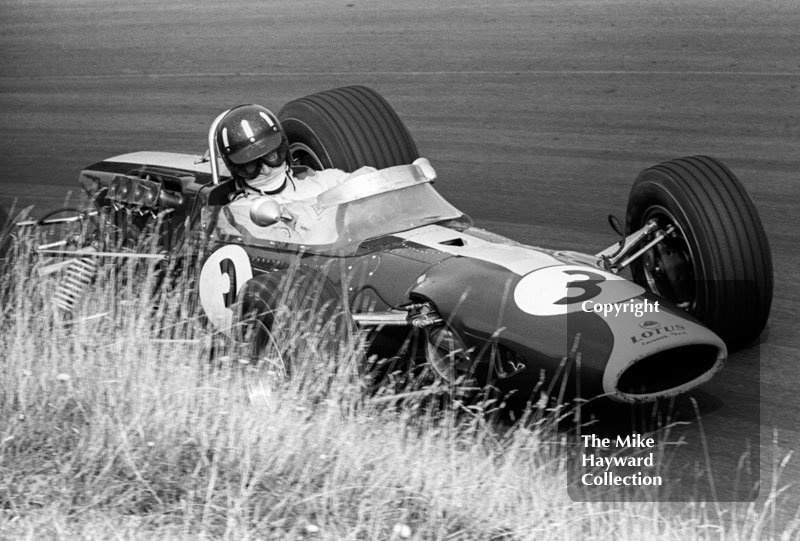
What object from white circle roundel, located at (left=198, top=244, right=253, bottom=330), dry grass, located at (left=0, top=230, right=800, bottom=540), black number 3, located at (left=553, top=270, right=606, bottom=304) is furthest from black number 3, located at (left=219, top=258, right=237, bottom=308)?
black number 3, located at (left=553, top=270, right=606, bottom=304)

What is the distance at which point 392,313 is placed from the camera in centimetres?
574

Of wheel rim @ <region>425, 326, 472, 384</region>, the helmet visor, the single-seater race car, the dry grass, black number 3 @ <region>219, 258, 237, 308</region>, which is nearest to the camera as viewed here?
the dry grass

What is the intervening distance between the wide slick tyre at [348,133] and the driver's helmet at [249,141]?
931mm

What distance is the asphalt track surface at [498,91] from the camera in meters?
9.30

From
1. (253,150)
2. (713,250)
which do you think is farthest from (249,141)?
(713,250)

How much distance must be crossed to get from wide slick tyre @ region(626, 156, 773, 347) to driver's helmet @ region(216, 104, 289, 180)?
214 centimetres

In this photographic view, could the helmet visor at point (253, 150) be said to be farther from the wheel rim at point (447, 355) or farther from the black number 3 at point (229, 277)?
the wheel rim at point (447, 355)

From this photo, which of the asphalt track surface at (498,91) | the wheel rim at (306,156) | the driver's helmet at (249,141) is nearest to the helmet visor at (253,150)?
the driver's helmet at (249,141)

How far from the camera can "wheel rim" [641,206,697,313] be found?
21.1 feet

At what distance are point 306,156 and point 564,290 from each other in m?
3.23

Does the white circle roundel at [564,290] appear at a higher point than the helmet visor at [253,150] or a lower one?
lower

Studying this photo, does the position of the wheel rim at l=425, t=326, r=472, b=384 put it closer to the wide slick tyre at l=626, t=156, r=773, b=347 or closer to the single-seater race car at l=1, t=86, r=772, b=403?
the single-seater race car at l=1, t=86, r=772, b=403

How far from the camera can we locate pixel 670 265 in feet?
21.6

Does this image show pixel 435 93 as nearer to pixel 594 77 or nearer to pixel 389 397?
pixel 594 77
